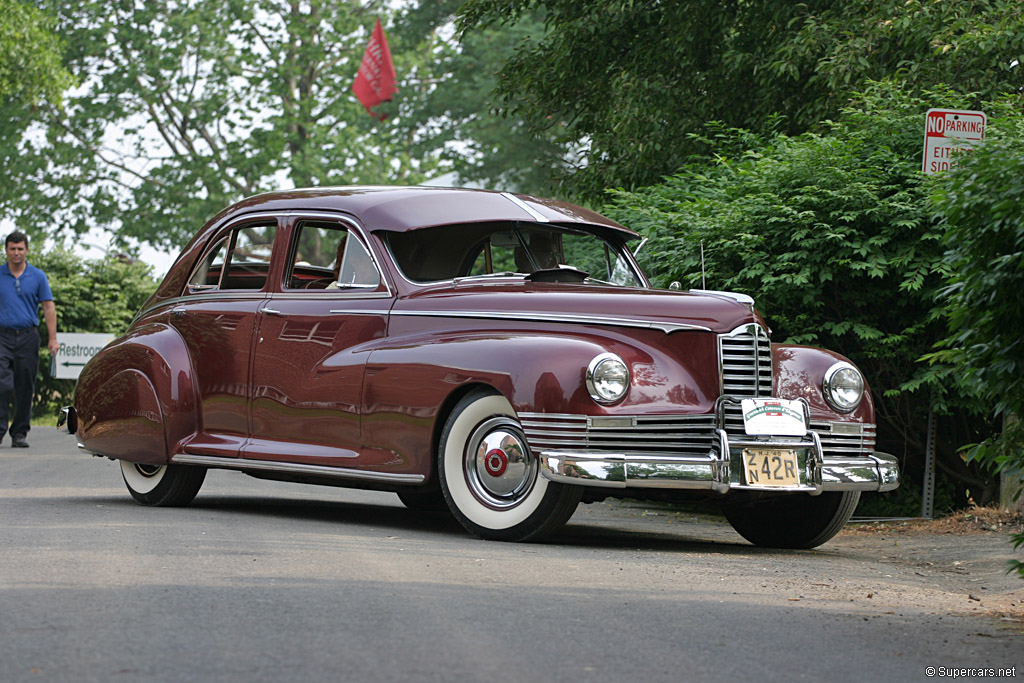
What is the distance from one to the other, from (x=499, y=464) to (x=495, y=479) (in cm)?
9

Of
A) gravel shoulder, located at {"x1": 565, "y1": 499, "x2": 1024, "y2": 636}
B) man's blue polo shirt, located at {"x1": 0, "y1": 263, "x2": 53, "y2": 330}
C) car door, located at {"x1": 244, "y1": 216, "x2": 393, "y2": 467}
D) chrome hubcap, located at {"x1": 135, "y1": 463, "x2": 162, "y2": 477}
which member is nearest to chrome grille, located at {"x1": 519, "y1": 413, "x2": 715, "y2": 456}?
gravel shoulder, located at {"x1": 565, "y1": 499, "x2": 1024, "y2": 636}

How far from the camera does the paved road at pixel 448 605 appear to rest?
14.8 feet

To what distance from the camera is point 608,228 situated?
9344 millimetres

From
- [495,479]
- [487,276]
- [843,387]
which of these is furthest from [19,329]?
[843,387]

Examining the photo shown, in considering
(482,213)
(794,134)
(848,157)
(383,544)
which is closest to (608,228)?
(482,213)

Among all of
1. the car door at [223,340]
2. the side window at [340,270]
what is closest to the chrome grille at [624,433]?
the side window at [340,270]

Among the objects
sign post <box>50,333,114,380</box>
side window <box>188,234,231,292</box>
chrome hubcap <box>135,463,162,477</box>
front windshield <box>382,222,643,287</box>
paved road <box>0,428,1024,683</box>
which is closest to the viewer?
paved road <box>0,428,1024,683</box>

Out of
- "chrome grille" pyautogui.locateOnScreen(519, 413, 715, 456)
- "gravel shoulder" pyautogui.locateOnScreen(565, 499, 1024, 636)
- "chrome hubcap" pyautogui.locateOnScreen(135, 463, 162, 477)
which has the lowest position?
"gravel shoulder" pyautogui.locateOnScreen(565, 499, 1024, 636)

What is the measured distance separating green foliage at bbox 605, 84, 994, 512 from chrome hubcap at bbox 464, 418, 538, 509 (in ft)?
10.3

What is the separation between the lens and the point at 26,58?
96.0ft

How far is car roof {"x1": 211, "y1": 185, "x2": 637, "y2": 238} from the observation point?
8.62m

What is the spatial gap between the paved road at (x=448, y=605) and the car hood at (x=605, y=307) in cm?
121
